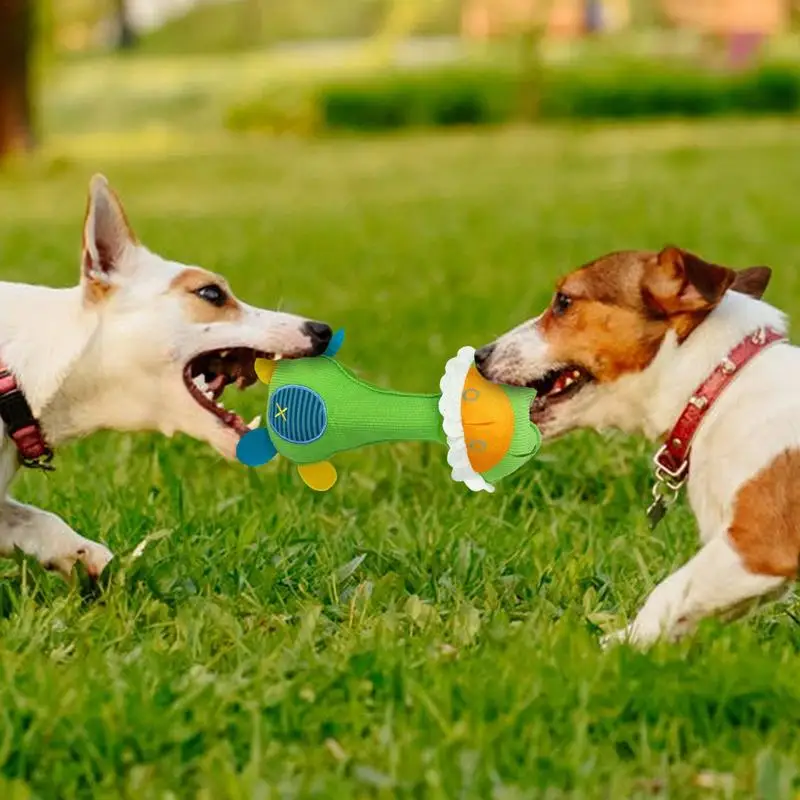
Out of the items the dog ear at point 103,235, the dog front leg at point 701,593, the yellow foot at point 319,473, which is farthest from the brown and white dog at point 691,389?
the dog ear at point 103,235

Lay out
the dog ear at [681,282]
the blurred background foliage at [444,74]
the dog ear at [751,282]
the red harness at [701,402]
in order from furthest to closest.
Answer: the blurred background foliage at [444,74] → the dog ear at [751,282] → the red harness at [701,402] → the dog ear at [681,282]

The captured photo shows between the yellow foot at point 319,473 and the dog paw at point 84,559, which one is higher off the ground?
the yellow foot at point 319,473

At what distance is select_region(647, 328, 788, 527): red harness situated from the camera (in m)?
4.35

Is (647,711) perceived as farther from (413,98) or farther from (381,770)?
(413,98)

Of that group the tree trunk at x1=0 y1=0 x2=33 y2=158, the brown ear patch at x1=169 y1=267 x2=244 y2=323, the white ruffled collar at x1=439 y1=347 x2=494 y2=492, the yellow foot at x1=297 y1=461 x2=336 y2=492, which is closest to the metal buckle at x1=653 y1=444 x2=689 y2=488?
the white ruffled collar at x1=439 y1=347 x2=494 y2=492

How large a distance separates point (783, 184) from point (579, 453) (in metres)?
11.4

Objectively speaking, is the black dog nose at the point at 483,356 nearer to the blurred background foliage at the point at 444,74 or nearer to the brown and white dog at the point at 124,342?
the brown and white dog at the point at 124,342

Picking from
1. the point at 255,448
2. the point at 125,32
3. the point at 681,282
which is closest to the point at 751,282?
the point at 681,282

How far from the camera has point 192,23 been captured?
46.2 m

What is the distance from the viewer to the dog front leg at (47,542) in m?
4.59

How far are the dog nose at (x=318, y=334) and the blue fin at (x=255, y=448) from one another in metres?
0.27

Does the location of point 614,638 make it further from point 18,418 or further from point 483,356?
point 18,418

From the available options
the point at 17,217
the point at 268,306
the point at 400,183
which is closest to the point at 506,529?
the point at 268,306

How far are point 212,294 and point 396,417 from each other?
603mm
